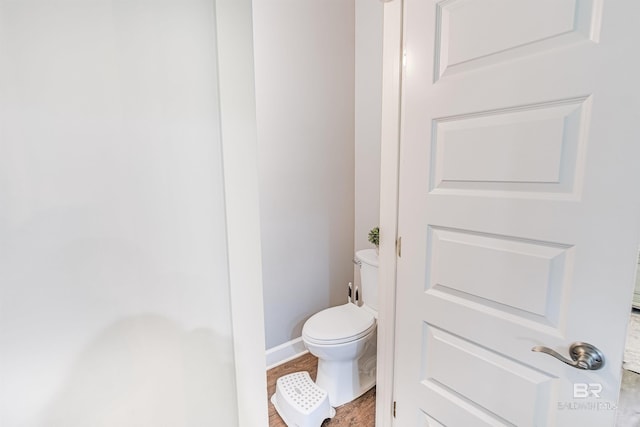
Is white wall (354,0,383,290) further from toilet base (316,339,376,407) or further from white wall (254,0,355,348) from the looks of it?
→ toilet base (316,339,376,407)

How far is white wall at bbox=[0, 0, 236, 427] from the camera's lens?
1.51 ft

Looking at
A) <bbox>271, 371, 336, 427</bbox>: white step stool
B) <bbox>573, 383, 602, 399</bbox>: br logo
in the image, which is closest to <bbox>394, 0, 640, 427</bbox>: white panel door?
<bbox>573, 383, 602, 399</bbox>: br logo

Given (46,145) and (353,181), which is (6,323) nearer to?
(46,145)

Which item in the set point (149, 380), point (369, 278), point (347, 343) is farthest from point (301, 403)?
point (149, 380)

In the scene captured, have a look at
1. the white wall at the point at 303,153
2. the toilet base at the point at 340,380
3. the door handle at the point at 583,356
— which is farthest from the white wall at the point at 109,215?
the white wall at the point at 303,153

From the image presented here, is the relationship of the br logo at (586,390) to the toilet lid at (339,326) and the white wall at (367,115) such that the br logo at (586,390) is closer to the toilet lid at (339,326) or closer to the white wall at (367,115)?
the toilet lid at (339,326)

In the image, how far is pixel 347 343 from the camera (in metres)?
1.54

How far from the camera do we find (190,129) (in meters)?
0.61

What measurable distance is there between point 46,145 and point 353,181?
199cm

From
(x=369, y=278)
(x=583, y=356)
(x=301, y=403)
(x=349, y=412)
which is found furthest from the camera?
(x=369, y=278)

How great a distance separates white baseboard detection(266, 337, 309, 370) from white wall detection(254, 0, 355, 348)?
0.05 m

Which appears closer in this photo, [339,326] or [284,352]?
[339,326]

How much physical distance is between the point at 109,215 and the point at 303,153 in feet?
5.12

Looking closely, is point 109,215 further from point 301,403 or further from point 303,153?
point 303,153
